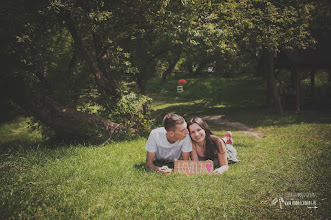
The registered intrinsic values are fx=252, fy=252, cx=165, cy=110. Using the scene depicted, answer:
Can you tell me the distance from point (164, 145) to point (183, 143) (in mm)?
413

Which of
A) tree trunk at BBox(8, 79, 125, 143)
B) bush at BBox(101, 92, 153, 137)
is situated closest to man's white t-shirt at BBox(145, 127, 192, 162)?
tree trunk at BBox(8, 79, 125, 143)

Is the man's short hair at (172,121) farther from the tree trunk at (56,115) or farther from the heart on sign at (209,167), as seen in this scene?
the tree trunk at (56,115)

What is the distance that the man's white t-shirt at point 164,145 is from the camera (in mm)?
5234

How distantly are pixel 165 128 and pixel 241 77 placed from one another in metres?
32.0

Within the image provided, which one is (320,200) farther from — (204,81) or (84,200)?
(204,81)

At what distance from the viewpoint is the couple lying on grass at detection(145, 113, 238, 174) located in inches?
196

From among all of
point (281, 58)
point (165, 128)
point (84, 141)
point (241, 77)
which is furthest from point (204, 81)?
point (165, 128)

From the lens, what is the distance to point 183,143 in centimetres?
544

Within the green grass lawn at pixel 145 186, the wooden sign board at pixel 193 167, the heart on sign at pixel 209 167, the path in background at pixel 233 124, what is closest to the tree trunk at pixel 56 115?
the green grass lawn at pixel 145 186

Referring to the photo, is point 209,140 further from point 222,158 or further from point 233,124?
point 233,124

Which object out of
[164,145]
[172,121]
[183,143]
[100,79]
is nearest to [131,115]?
[100,79]

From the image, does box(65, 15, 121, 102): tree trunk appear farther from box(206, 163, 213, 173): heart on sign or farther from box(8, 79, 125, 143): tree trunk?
box(206, 163, 213, 173): heart on sign

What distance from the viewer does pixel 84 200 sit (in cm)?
398

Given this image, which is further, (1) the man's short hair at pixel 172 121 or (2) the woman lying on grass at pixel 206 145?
(2) the woman lying on grass at pixel 206 145
